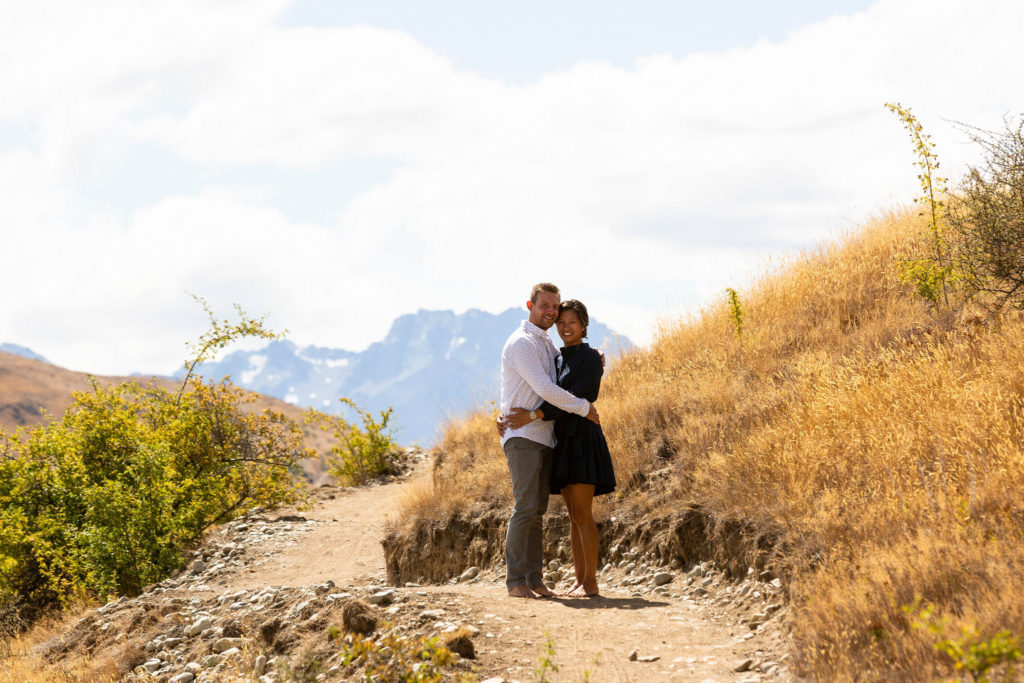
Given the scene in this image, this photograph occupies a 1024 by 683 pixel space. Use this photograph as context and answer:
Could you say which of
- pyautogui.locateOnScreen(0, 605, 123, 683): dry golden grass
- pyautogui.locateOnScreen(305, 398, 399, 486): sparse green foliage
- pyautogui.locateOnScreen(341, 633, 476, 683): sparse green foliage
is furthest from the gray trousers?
pyautogui.locateOnScreen(305, 398, 399, 486): sparse green foliage

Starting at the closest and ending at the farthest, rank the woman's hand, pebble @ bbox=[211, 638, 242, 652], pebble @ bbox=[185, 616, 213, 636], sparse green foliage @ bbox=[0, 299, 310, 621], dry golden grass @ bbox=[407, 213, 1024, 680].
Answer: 1. dry golden grass @ bbox=[407, 213, 1024, 680]
2. the woman's hand
3. pebble @ bbox=[211, 638, 242, 652]
4. pebble @ bbox=[185, 616, 213, 636]
5. sparse green foliage @ bbox=[0, 299, 310, 621]

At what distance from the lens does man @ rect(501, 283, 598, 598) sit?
6.08 meters

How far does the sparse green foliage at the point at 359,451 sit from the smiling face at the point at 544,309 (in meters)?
12.7

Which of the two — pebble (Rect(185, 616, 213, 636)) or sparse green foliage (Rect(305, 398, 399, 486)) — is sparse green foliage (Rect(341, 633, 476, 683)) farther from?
sparse green foliage (Rect(305, 398, 399, 486))

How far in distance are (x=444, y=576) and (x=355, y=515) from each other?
5.82 meters

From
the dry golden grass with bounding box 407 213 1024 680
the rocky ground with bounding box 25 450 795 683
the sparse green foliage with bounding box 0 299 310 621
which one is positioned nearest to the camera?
the dry golden grass with bounding box 407 213 1024 680

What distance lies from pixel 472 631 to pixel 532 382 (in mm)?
1830

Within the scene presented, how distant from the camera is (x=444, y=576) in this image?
9.45 meters

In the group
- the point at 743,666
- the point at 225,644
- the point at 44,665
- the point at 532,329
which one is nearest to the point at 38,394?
the point at 44,665

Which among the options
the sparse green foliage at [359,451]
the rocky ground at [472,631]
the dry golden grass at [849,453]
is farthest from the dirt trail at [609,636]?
the sparse green foliage at [359,451]

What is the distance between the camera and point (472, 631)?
5230mm

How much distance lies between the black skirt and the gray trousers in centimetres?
17

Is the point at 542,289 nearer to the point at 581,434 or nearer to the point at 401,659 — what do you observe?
the point at 581,434

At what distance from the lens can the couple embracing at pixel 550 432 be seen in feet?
20.2
